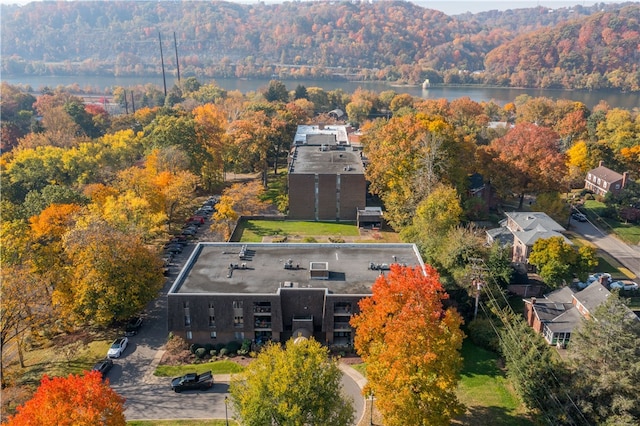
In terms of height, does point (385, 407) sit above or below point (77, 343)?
above

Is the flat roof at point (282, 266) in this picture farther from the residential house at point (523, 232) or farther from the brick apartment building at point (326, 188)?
the brick apartment building at point (326, 188)

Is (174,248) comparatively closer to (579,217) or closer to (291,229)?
(291,229)

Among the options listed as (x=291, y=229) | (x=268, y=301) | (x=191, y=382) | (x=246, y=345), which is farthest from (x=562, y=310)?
(x=291, y=229)

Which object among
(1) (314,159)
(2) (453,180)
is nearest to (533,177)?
(2) (453,180)

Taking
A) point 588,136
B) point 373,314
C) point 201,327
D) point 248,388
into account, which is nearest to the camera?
point 248,388

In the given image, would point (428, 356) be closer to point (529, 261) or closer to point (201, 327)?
point (201, 327)

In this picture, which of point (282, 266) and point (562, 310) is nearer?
point (562, 310)
